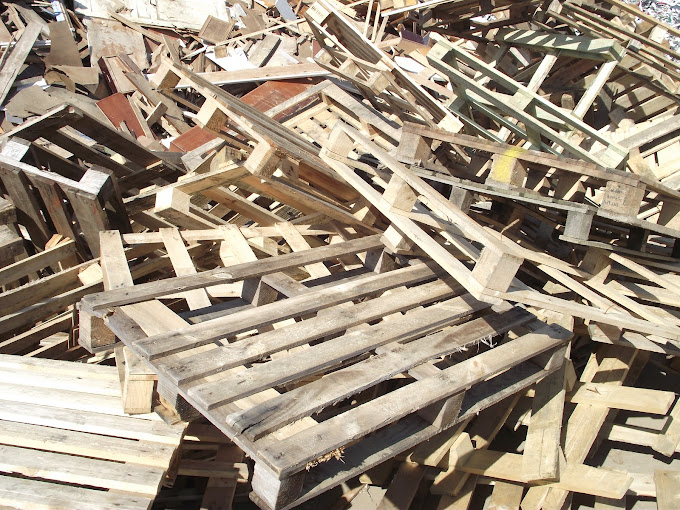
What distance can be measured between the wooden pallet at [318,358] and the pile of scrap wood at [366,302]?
2 cm

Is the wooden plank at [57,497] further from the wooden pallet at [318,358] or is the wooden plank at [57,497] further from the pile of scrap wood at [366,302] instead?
the wooden pallet at [318,358]

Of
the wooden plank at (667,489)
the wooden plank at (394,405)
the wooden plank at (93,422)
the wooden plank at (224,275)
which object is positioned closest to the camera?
the wooden plank at (394,405)

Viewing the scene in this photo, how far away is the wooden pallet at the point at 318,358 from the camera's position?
2.65 metres

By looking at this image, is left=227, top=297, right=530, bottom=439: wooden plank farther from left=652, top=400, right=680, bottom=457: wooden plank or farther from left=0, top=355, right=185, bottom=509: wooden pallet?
left=652, top=400, right=680, bottom=457: wooden plank

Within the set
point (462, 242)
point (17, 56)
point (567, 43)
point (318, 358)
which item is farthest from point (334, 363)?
point (17, 56)

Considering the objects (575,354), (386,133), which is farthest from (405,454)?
(386,133)

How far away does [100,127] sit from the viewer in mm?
5133

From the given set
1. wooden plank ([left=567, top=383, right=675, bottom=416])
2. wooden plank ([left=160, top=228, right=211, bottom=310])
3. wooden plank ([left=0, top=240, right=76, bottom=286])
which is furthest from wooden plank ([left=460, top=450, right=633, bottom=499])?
wooden plank ([left=0, top=240, right=76, bottom=286])

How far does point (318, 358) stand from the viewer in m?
3.09

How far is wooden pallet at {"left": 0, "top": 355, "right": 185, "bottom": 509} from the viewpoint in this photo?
116 inches

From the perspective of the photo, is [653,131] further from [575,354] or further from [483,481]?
[483,481]

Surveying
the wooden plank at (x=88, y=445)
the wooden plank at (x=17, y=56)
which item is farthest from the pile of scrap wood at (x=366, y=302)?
the wooden plank at (x=17, y=56)

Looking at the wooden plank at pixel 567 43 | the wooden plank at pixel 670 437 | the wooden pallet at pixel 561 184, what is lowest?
the wooden plank at pixel 670 437

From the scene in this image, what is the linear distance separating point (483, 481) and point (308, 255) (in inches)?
70.7
